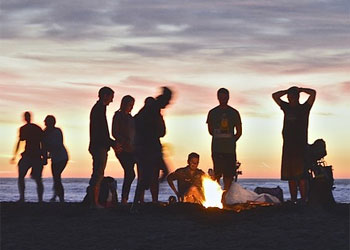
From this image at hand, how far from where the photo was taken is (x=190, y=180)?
1658cm

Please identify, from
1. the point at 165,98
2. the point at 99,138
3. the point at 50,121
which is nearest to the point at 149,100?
the point at 165,98

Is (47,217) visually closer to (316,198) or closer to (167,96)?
(167,96)

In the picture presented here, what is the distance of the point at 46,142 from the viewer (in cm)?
1698

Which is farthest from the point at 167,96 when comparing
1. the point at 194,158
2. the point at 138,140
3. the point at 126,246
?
the point at 126,246

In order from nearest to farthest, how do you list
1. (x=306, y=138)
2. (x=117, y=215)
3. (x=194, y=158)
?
(x=117, y=215)
(x=306, y=138)
(x=194, y=158)

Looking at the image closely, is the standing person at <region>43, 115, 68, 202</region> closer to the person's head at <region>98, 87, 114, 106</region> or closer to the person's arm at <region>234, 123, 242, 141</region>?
the person's head at <region>98, 87, 114, 106</region>

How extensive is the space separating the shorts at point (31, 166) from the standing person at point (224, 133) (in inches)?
156

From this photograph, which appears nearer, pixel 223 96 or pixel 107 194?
pixel 223 96

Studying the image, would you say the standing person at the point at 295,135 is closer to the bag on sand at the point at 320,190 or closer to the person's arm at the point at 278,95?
the person's arm at the point at 278,95

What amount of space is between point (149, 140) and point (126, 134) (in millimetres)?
532

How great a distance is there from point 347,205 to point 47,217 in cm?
558

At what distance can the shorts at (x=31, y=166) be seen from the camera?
1727cm

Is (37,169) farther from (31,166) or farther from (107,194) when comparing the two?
(107,194)

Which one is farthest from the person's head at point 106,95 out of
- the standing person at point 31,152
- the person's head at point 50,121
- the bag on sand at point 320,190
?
the bag on sand at point 320,190
